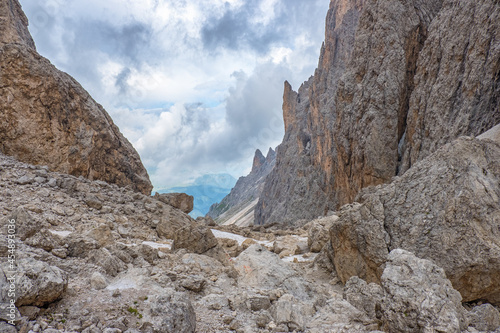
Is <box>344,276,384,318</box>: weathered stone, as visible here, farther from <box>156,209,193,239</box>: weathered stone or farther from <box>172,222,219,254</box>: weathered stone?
<box>156,209,193,239</box>: weathered stone

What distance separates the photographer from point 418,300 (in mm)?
4730

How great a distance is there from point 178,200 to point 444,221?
19778mm

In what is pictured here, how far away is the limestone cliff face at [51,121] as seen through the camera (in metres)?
20.2

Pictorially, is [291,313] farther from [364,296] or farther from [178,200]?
[178,200]

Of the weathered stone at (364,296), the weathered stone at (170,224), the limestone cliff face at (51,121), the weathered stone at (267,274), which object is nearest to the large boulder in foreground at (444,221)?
the weathered stone at (364,296)

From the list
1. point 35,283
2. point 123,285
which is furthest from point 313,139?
point 35,283

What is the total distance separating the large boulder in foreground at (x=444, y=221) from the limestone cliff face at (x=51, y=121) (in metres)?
20.7

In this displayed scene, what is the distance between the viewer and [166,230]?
55.9 ft

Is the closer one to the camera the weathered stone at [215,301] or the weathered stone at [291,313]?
the weathered stone at [291,313]

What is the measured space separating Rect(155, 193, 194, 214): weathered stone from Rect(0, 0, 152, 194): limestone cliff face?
189 inches

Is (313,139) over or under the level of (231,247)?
over

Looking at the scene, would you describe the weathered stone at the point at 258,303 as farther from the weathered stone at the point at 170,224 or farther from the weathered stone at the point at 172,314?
the weathered stone at the point at 170,224

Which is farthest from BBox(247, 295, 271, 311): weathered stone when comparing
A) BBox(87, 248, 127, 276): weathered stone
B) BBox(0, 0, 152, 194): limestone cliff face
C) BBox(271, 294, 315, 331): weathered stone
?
BBox(0, 0, 152, 194): limestone cliff face

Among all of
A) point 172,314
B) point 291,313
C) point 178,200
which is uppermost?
point 178,200
